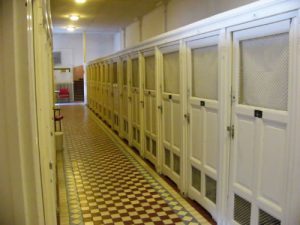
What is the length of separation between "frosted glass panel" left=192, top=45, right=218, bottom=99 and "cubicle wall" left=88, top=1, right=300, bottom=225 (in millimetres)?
10

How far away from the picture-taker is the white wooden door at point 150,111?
516 cm

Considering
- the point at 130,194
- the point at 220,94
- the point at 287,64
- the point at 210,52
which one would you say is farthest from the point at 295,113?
the point at 130,194

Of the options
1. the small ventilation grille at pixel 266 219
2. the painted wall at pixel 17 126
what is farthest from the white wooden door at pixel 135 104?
the painted wall at pixel 17 126

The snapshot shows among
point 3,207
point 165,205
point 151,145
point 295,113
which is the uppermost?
point 295,113

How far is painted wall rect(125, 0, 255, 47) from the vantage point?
4527 millimetres

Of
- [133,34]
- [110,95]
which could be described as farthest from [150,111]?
[133,34]

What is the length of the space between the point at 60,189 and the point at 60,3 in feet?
15.0

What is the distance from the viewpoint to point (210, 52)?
10.9 ft

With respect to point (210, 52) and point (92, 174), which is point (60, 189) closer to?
point (92, 174)

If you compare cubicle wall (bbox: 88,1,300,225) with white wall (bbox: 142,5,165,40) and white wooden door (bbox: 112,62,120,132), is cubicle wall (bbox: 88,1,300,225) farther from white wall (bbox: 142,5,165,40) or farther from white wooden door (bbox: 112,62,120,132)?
white wooden door (bbox: 112,62,120,132)

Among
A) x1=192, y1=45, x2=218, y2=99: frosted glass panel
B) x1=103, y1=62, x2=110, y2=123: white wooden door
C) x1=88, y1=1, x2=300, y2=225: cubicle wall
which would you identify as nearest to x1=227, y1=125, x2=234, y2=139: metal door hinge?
x1=88, y1=1, x2=300, y2=225: cubicle wall

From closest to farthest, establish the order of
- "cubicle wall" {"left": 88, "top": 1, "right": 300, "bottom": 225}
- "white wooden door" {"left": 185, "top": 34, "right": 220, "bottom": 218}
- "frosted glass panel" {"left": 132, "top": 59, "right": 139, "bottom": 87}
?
"cubicle wall" {"left": 88, "top": 1, "right": 300, "bottom": 225} < "white wooden door" {"left": 185, "top": 34, "right": 220, "bottom": 218} < "frosted glass panel" {"left": 132, "top": 59, "right": 139, "bottom": 87}

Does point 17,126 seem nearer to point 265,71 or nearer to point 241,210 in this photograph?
point 265,71

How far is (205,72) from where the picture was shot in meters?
3.47
